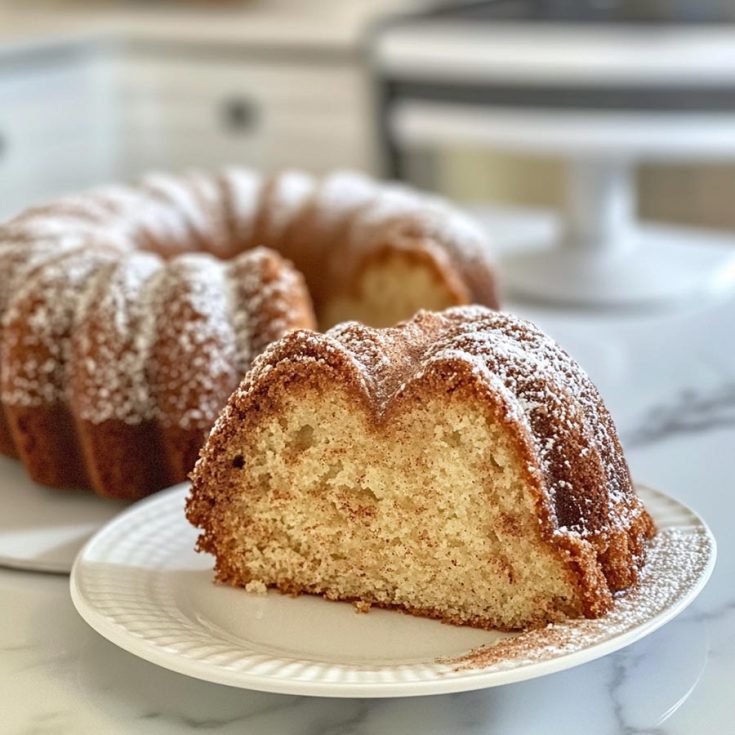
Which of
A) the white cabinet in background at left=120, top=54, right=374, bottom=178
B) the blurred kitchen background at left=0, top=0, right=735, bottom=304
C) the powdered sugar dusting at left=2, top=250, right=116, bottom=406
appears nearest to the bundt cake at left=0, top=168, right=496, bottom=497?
the powdered sugar dusting at left=2, top=250, right=116, bottom=406

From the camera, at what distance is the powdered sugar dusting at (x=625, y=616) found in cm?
75

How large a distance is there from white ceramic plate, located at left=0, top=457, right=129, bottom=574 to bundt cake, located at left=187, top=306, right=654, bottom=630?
0.18 m

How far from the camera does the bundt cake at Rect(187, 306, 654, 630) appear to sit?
2.74ft

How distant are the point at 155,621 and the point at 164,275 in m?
0.45

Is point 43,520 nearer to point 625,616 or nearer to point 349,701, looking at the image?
point 349,701

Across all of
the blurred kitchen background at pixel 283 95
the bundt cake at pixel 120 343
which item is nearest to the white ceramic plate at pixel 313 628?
the bundt cake at pixel 120 343

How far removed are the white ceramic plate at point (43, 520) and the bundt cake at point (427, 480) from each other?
0.58ft

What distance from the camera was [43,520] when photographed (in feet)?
3.66

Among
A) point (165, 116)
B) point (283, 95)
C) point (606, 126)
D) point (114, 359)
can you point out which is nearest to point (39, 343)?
point (114, 359)

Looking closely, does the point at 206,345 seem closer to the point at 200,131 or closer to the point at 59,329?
the point at 59,329

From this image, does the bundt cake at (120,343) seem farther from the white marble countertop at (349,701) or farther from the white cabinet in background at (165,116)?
the white cabinet in background at (165,116)

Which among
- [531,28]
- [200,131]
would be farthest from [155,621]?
[200,131]

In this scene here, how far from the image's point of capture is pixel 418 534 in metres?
0.88

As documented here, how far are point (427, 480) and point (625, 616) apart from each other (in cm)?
16
